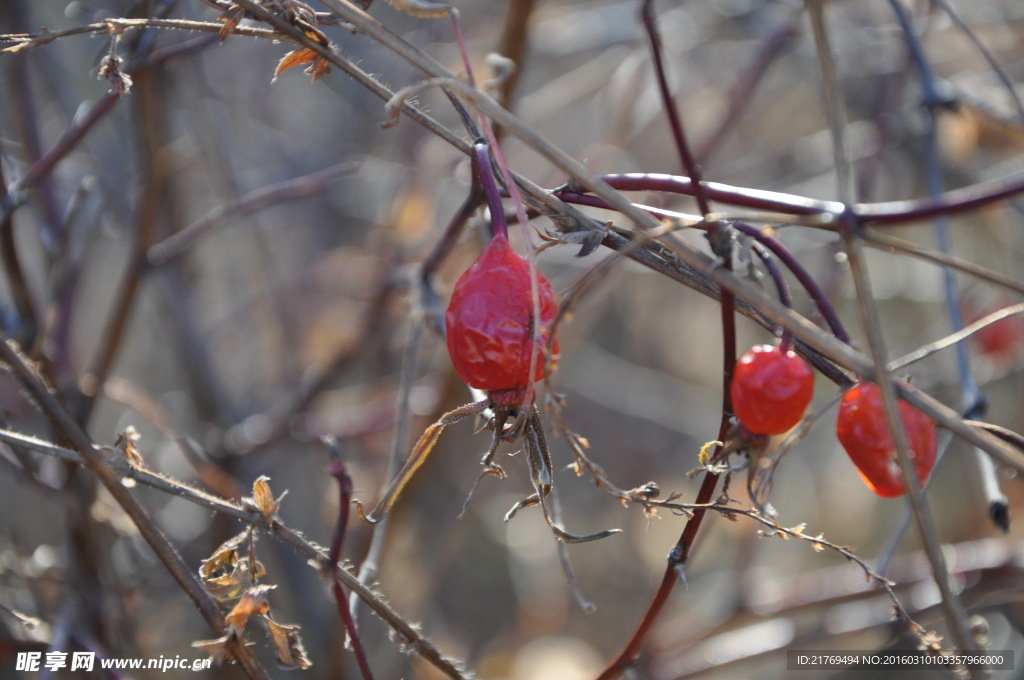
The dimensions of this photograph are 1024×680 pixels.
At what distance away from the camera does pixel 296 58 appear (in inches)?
25.3

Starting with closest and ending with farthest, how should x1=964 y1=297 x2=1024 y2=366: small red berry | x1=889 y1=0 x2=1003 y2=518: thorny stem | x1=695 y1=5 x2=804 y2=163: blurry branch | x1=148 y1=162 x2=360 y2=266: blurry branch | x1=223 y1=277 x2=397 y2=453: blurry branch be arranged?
x1=889 y1=0 x2=1003 y2=518: thorny stem, x1=148 y1=162 x2=360 y2=266: blurry branch, x1=223 y1=277 x2=397 y2=453: blurry branch, x1=695 y1=5 x2=804 y2=163: blurry branch, x1=964 y1=297 x2=1024 y2=366: small red berry

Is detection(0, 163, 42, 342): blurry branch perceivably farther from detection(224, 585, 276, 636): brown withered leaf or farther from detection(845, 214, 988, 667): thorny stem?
detection(845, 214, 988, 667): thorny stem

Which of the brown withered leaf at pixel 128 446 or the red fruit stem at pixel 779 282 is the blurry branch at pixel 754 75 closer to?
the red fruit stem at pixel 779 282

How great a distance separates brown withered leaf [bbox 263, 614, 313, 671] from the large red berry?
1.46ft

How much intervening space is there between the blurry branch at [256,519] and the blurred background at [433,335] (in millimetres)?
202

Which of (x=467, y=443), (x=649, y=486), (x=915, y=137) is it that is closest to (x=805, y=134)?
(x=915, y=137)

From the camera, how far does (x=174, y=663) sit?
1016 millimetres

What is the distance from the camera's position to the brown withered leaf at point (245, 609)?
0.61 meters

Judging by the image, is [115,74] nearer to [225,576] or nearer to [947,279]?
[225,576]

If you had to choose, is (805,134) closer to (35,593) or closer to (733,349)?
(733,349)

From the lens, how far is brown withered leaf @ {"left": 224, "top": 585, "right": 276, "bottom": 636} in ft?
1.99

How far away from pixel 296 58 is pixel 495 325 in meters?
0.33

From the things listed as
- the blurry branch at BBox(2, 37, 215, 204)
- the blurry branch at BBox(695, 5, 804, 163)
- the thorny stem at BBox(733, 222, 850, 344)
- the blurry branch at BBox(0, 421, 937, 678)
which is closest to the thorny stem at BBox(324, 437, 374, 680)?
the blurry branch at BBox(0, 421, 937, 678)

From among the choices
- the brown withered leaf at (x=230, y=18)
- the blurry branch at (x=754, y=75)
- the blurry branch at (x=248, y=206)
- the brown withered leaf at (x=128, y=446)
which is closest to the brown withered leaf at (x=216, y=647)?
the brown withered leaf at (x=128, y=446)
